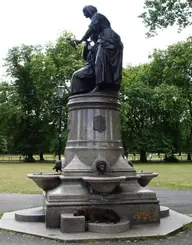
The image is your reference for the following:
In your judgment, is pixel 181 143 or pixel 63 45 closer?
pixel 63 45

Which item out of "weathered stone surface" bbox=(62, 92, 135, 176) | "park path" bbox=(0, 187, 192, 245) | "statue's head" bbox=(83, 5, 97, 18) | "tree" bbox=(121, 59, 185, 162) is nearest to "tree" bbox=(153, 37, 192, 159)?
"tree" bbox=(121, 59, 185, 162)

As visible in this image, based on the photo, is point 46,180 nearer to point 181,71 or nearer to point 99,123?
point 99,123

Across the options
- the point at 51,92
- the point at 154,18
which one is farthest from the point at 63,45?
the point at 154,18

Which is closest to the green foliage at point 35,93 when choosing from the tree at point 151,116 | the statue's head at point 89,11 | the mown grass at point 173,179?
the tree at point 151,116

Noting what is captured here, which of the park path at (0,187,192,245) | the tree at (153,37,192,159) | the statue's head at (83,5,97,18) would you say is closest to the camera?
the park path at (0,187,192,245)

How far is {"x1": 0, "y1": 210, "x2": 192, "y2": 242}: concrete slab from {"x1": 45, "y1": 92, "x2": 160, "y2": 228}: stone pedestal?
340mm

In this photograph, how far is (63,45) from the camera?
50406 millimetres

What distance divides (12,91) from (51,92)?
29.3ft

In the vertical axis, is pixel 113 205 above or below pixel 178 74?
below

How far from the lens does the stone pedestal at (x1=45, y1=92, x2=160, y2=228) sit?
9.02m

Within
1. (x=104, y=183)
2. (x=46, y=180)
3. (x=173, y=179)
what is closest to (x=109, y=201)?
(x=104, y=183)

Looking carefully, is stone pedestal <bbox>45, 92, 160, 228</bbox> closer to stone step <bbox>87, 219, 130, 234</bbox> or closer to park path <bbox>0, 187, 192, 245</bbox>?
stone step <bbox>87, 219, 130, 234</bbox>

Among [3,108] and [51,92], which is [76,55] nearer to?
[51,92]

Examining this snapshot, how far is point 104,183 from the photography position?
8914 millimetres
